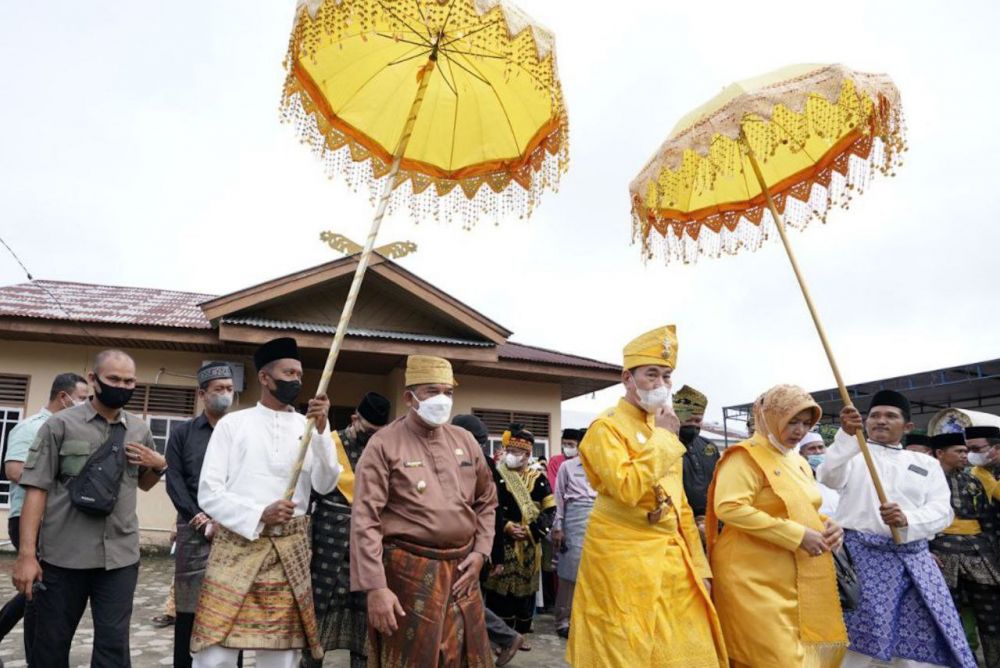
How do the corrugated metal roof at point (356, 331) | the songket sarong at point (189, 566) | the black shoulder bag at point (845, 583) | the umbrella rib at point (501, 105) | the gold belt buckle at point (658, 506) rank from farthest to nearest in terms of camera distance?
1. the corrugated metal roof at point (356, 331)
2. the songket sarong at point (189, 566)
3. the umbrella rib at point (501, 105)
4. the black shoulder bag at point (845, 583)
5. the gold belt buckle at point (658, 506)

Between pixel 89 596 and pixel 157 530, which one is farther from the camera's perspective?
pixel 157 530

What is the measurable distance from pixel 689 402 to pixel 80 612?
4279mm

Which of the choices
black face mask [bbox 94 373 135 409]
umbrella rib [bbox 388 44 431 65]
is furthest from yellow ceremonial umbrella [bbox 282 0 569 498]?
black face mask [bbox 94 373 135 409]

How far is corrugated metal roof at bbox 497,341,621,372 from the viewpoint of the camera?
40.8ft

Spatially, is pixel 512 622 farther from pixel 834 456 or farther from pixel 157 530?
pixel 157 530

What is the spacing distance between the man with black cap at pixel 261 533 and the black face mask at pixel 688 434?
2.92 metres

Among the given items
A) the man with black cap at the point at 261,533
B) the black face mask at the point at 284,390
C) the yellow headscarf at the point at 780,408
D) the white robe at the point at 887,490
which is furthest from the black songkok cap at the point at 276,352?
the white robe at the point at 887,490

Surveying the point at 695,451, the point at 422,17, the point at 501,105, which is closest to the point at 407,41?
the point at 422,17

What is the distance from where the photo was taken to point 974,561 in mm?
5340

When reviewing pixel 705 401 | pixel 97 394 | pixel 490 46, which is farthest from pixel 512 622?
pixel 490 46

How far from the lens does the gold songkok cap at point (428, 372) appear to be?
367cm

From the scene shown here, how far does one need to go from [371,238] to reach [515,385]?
9.39 meters

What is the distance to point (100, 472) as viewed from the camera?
142 inches

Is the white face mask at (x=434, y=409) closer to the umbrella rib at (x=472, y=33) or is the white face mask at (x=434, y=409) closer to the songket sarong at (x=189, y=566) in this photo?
the songket sarong at (x=189, y=566)
